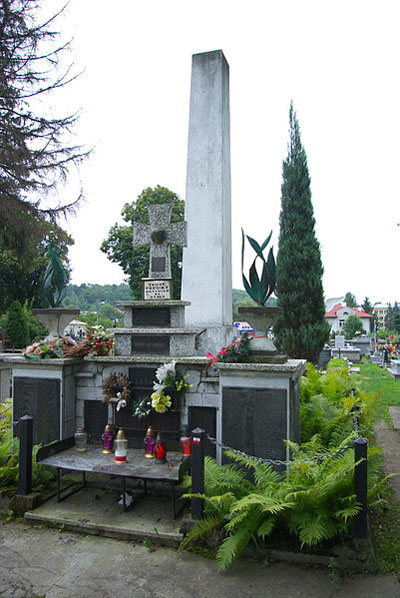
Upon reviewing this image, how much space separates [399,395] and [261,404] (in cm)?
1055

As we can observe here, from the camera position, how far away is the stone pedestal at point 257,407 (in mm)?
5391

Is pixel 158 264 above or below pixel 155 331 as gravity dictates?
above

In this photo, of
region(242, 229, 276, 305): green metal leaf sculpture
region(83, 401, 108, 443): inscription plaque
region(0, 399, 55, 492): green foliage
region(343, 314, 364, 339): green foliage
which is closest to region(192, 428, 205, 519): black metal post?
region(0, 399, 55, 492): green foliage

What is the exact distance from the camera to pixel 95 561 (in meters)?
4.21

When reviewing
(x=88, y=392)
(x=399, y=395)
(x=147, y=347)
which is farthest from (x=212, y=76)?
(x=399, y=395)

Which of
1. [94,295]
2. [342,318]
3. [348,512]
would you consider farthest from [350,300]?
[348,512]

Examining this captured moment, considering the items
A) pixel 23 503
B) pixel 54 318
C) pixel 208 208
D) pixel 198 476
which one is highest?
pixel 208 208

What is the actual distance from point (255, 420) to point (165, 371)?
1.38m

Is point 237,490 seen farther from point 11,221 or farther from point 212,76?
point 11,221

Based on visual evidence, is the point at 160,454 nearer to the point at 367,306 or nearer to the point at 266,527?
the point at 266,527

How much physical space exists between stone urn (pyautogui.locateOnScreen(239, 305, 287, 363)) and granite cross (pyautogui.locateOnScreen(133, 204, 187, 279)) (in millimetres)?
1878

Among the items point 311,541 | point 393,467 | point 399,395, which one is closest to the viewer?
point 311,541

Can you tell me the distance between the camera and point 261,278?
6.48 metres

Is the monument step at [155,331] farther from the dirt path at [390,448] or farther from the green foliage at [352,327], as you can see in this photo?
the green foliage at [352,327]
